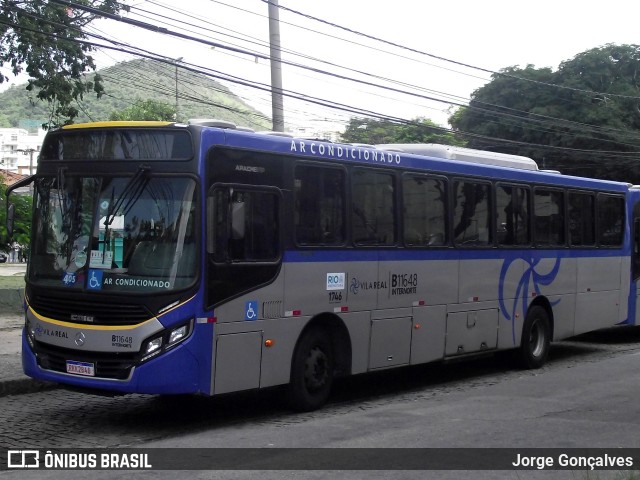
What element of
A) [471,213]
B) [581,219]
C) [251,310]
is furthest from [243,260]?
[581,219]

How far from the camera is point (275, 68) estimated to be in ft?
58.1

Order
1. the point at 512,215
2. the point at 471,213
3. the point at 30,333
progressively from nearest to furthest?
the point at 30,333 → the point at 471,213 → the point at 512,215

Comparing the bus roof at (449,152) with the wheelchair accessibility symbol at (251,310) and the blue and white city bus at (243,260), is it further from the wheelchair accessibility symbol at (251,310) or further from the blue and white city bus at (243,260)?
the wheelchair accessibility symbol at (251,310)

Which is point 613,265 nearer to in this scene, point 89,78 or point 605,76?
point 89,78

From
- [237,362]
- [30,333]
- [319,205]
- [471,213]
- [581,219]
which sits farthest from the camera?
[581,219]

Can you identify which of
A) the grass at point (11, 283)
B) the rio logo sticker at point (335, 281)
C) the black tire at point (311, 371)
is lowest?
the black tire at point (311, 371)

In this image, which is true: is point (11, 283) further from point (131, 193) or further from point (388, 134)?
point (388, 134)

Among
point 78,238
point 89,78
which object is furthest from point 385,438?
point 89,78

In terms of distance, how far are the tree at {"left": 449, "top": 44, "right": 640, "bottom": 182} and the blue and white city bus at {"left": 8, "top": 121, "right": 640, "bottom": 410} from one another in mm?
31716

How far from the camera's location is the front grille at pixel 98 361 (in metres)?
9.38

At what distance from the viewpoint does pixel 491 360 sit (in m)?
16.5

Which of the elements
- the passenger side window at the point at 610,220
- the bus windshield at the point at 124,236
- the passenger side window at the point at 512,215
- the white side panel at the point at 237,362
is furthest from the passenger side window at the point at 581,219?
the bus windshield at the point at 124,236

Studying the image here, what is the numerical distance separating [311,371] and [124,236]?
2.81m

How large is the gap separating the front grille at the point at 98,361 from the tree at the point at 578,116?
1426 inches
